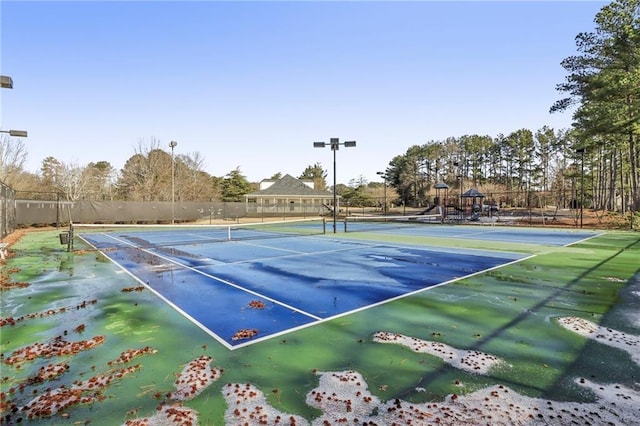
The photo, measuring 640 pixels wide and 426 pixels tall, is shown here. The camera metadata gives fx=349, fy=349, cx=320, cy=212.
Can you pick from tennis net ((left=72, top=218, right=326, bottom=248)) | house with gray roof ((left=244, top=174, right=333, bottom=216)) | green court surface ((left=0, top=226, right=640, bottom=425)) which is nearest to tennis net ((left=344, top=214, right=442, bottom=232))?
tennis net ((left=72, top=218, right=326, bottom=248))

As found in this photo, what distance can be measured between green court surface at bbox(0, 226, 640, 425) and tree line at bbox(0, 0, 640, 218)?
1190 cm

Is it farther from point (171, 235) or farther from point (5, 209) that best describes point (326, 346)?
point (171, 235)

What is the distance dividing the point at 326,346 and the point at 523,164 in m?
67.6

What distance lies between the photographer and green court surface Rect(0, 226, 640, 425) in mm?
3029

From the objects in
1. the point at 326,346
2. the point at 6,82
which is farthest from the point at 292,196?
the point at 326,346

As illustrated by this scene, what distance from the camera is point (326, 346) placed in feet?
13.5

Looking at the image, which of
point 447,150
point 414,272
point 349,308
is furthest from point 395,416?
point 447,150

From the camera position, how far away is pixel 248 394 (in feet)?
9.96

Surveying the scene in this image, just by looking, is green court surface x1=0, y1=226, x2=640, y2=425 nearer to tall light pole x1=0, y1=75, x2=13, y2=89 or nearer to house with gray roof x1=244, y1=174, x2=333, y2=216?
tall light pole x1=0, y1=75, x2=13, y2=89

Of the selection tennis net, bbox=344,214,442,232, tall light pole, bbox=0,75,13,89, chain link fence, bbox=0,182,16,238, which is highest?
tall light pole, bbox=0,75,13,89

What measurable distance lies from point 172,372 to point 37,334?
8.21 feet

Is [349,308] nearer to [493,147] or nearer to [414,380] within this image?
[414,380]

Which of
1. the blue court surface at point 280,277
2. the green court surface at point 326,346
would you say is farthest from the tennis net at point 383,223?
the green court surface at point 326,346

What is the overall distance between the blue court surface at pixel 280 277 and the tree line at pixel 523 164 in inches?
367
